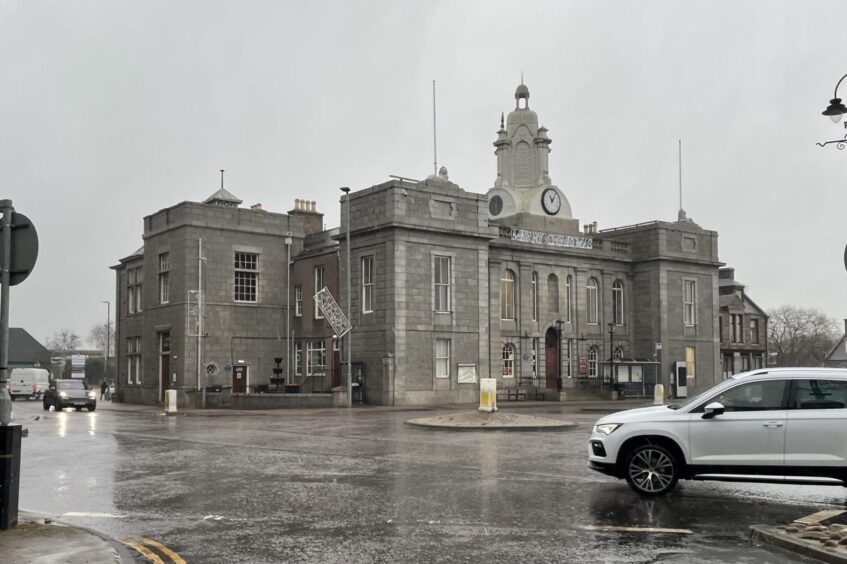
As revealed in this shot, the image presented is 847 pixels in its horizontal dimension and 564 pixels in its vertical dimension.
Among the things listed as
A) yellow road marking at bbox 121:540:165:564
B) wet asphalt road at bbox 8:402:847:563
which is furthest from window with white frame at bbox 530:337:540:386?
yellow road marking at bbox 121:540:165:564

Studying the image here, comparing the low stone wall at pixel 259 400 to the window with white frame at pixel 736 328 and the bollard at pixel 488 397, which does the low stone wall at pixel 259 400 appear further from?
the window with white frame at pixel 736 328

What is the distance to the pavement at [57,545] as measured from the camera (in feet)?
25.0

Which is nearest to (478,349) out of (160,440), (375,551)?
(160,440)

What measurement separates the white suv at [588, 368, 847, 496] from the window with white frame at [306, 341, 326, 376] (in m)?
34.3

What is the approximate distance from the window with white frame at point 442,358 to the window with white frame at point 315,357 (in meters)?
7.22

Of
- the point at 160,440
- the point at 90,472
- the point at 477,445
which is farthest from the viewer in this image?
the point at 160,440

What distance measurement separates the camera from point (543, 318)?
47.0 meters

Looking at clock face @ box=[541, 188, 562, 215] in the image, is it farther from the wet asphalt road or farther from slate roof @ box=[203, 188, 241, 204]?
the wet asphalt road

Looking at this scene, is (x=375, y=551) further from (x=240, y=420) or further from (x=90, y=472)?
(x=240, y=420)

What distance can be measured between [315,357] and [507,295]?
10.9m

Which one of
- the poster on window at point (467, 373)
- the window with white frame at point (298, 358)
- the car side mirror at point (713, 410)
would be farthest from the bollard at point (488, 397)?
the window with white frame at point (298, 358)

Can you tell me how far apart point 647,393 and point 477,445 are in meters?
32.9

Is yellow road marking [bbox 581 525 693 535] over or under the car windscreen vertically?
under

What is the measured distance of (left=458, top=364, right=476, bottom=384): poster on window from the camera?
41.4m
